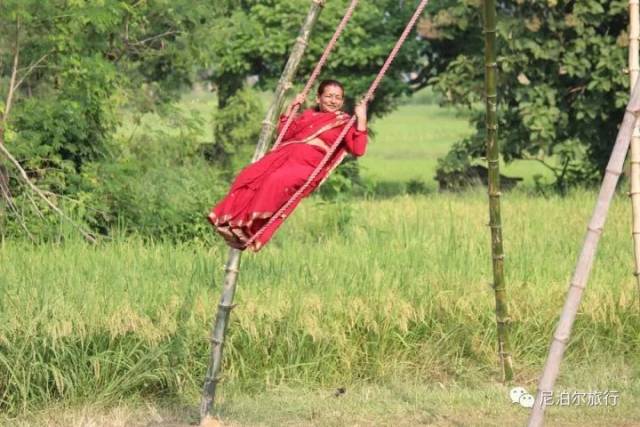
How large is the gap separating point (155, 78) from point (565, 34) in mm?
4836

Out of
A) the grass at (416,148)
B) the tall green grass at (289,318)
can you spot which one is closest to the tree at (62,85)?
the tall green grass at (289,318)

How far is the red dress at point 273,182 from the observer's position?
5.64m

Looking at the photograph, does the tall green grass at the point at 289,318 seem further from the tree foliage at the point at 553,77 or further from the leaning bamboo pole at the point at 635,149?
the tree foliage at the point at 553,77

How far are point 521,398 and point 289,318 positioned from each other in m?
1.28

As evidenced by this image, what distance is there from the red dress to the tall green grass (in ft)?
3.65

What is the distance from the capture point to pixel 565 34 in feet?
50.7

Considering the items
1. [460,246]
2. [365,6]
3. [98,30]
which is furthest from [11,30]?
[365,6]

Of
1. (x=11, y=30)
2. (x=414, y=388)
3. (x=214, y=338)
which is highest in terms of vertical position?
(x=11, y=30)

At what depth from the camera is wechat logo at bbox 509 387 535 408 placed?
666cm

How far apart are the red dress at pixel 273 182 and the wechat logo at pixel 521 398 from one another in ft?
5.57

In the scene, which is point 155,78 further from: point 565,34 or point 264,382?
point 264,382

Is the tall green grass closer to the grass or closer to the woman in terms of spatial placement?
the woman
